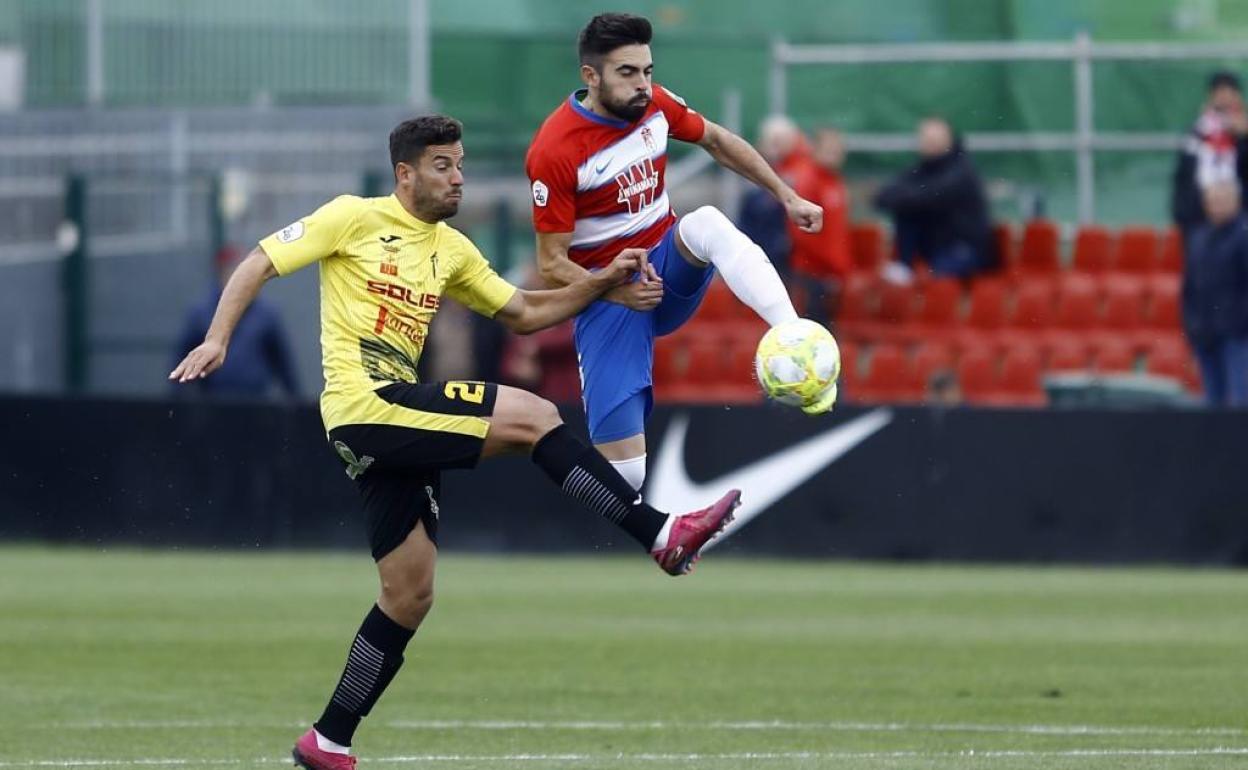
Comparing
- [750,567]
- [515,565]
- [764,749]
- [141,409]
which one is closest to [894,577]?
[750,567]

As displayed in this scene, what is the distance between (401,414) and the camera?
8.55 meters

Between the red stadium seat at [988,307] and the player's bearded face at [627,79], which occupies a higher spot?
the player's bearded face at [627,79]

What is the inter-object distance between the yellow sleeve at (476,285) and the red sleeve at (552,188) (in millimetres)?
465

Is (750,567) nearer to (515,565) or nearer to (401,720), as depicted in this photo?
(515,565)

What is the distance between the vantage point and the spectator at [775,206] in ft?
58.8

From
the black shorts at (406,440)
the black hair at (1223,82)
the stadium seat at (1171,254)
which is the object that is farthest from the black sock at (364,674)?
the stadium seat at (1171,254)

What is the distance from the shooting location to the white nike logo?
1748cm

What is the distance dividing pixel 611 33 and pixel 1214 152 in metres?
9.76

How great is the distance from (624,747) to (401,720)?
145 centimetres

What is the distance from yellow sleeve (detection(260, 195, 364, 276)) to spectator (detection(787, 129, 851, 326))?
9563 millimetres

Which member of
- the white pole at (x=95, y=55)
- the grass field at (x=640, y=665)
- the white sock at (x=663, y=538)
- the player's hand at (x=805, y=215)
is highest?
the white pole at (x=95, y=55)

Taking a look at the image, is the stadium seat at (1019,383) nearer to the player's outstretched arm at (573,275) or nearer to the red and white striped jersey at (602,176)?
the red and white striped jersey at (602,176)

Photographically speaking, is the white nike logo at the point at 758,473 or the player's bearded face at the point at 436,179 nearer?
the player's bearded face at the point at 436,179

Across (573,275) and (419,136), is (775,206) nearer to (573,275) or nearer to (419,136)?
(573,275)
